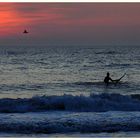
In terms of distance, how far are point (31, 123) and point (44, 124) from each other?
0.89 ft

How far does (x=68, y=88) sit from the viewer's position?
19.2 metres

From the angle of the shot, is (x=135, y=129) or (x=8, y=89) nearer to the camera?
(x=135, y=129)

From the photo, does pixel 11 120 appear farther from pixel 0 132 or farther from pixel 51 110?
pixel 51 110

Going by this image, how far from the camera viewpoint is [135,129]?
8.59 metres

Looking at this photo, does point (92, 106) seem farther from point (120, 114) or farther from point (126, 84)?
point (126, 84)

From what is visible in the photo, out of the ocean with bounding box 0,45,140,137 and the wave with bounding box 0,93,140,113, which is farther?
the wave with bounding box 0,93,140,113

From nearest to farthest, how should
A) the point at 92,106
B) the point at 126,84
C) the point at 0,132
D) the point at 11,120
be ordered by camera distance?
1. the point at 0,132
2. the point at 11,120
3. the point at 92,106
4. the point at 126,84

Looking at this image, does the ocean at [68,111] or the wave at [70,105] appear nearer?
the ocean at [68,111]

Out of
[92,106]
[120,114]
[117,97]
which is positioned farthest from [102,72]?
[120,114]

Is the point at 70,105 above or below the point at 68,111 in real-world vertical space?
above

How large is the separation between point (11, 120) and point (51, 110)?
2233 mm

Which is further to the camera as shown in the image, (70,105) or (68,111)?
(70,105)

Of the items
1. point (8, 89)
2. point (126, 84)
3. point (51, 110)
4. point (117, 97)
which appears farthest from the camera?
point (126, 84)

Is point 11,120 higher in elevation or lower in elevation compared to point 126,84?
lower
